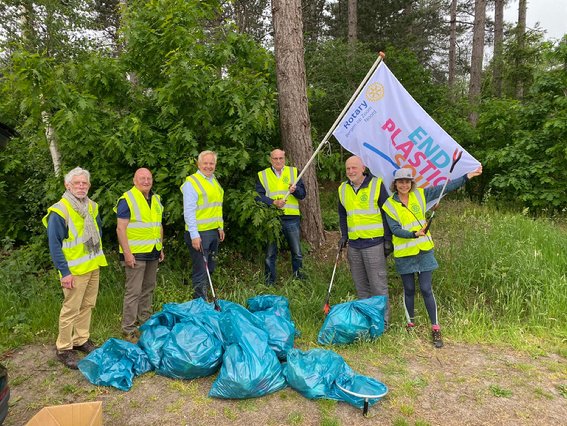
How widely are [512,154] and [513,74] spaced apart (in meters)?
7.32

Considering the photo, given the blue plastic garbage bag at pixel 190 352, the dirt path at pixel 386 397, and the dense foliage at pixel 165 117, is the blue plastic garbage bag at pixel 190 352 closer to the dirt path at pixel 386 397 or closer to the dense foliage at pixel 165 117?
the dirt path at pixel 386 397

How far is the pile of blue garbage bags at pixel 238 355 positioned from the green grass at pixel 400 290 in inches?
14.5

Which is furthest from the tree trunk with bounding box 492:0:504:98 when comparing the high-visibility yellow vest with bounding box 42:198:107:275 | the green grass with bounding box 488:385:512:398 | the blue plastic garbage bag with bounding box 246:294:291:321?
the high-visibility yellow vest with bounding box 42:198:107:275

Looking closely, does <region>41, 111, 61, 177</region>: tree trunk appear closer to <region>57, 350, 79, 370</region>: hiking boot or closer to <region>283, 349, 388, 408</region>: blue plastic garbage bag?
<region>57, 350, 79, 370</region>: hiking boot

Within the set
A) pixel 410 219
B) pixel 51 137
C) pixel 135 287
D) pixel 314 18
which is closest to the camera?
pixel 410 219

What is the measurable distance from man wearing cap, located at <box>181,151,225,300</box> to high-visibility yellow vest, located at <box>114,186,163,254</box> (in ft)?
1.20

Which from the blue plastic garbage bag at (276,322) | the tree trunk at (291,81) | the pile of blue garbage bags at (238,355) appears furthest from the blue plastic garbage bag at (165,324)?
the tree trunk at (291,81)

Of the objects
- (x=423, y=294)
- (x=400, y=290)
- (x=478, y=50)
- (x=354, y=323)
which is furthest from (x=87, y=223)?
(x=478, y=50)

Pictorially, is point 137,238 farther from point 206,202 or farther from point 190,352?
point 190,352

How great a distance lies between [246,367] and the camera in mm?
3281

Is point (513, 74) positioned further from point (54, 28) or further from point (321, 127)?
point (54, 28)

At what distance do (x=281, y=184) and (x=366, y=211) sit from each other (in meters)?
1.39

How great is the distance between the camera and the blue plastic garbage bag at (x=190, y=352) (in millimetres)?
3500

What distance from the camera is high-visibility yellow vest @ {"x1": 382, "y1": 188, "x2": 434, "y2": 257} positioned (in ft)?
13.7
